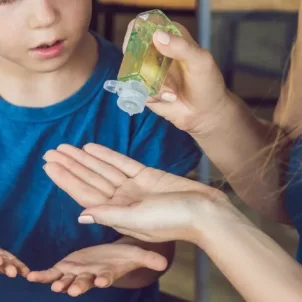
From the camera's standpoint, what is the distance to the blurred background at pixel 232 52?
23.0 inches

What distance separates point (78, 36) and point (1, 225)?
0.70ft

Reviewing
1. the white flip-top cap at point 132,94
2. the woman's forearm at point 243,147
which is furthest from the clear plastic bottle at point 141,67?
the woman's forearm at point 243,147

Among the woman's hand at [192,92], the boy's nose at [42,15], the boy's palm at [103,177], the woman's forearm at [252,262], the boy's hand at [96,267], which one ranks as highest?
the boy's nose at [42,15]

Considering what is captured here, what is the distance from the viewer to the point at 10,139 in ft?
2.11

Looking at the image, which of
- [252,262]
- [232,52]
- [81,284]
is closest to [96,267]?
[81,284]

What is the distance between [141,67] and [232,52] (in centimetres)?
38

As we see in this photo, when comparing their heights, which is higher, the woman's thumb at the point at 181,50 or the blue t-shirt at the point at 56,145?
the woman's thumb at the point at 181,50

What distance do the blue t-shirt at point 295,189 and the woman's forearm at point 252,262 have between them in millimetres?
75

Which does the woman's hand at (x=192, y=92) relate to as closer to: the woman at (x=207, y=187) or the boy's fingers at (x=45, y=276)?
the woman at (x=207, y=187)

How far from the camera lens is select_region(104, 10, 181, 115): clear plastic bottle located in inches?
18.3

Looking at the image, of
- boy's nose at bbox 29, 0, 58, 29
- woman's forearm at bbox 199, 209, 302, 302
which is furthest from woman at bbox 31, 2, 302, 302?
boy's nose at bbox 29, 0, 58, 29

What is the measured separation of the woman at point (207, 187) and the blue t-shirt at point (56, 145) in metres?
0.05

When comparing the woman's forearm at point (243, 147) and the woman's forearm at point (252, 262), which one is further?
the woman's forearm at point (243, 147)

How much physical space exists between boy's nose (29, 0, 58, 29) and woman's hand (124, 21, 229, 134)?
0.22ft
